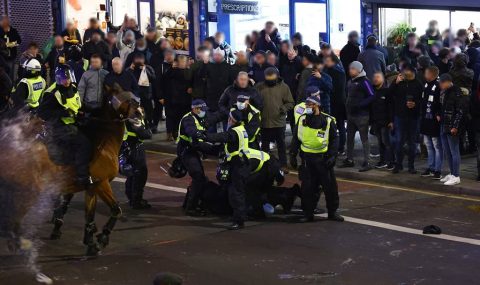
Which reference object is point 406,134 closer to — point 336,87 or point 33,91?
point 336,87

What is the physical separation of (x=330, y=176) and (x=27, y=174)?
451 centimetres

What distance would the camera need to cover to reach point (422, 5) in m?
22.6

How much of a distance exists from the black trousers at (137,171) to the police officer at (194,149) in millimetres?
622

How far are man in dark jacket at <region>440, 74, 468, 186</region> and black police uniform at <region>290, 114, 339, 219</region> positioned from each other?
9.33ft

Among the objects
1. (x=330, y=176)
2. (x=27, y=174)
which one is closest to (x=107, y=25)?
(x=330, y=176)

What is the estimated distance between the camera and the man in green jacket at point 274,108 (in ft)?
51.0

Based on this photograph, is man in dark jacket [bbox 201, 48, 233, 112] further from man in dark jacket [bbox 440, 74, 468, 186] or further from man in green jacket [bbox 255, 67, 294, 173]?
man in dark jacket [bbox 440, 74, 468, 186]

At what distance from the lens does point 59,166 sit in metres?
10.2

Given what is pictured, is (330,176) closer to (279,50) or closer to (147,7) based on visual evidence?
(279,50)

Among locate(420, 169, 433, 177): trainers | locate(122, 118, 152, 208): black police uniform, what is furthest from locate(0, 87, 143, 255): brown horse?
locate(420, 169, 433, 177): trainers

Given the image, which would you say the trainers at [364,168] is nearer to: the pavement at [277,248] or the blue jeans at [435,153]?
the blue jeans at [435,153]

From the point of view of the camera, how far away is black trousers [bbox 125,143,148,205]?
12.6 metres

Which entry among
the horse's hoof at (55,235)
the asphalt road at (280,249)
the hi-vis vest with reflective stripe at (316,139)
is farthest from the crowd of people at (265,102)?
the horse's hoof at (55,235)

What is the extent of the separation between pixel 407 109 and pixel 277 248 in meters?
5.41
